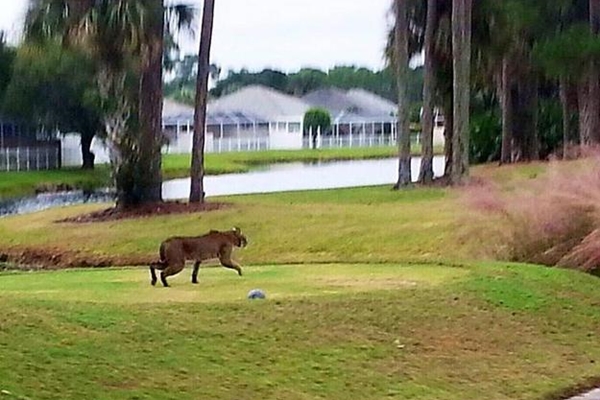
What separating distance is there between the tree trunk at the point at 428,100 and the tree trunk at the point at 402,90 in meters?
0.83

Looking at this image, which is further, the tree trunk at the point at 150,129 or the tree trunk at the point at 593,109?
the tree trunk at the point at 593,109

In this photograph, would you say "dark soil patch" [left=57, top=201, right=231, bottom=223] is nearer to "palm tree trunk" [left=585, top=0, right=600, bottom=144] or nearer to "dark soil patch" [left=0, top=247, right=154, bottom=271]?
"dark soil patch" [left=0, top=247, right=154, bottom=271]

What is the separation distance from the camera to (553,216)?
17.9m

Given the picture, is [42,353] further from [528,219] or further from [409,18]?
[409,18]

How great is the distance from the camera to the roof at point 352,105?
104 meters

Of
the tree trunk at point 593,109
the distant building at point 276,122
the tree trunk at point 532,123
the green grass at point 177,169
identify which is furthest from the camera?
the distant building at point 276,122

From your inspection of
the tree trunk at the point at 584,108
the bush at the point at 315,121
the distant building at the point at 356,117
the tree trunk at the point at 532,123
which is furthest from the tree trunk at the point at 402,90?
the distant building at the point at 356,117

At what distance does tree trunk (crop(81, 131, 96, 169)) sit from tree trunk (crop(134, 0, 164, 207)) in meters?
28.7

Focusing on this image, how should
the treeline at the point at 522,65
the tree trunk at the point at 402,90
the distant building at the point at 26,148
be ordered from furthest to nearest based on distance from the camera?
the distant building at the point at 26,148 → the tree trunk at the point at 402,90 → the treeline at the point at 522,65

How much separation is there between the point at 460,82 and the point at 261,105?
6655 cm

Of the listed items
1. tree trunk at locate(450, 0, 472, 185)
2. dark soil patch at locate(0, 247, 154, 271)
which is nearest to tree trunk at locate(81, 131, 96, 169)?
tree trunk at locate(450, 0, 472, 185)

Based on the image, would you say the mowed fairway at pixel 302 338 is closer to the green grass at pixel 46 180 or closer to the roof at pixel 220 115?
the green grass at pixel 46 180

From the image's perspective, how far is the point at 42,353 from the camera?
922cm

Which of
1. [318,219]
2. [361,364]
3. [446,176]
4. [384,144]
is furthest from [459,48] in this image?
[384,144]
